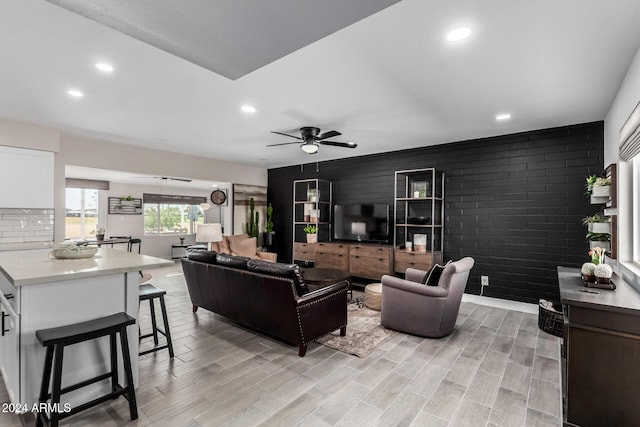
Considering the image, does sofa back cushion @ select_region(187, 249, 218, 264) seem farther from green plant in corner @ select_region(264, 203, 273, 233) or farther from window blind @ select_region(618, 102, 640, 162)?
window blind @ select_region(618, 102, 640, 162)

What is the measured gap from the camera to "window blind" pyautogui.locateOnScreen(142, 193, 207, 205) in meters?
9.38

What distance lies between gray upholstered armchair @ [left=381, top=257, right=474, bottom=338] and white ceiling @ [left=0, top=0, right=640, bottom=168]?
1.87 m

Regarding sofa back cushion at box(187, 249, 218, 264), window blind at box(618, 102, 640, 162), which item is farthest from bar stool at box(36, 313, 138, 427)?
window blind at box(618, 102, 640, 162)

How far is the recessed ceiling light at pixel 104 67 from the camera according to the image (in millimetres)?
2541

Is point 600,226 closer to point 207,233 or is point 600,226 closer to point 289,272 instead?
point 289,272

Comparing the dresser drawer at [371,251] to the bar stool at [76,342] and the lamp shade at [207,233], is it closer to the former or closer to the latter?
the lamp shade at [207,233]

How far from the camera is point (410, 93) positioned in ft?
10.2

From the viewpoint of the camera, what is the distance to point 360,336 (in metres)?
3.37

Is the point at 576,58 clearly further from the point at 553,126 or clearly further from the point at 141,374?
the point at 141,374

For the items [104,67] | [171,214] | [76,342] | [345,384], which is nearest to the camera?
[76,342]

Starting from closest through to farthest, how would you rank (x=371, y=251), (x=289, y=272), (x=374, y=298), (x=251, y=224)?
(x=289, y=272), (x=374, y=298), (x=371, y=251), (x=251, y=224)

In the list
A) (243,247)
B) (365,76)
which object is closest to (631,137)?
(365,76)

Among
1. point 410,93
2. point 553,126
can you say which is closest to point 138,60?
point 410,93

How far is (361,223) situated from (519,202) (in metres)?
2.62
